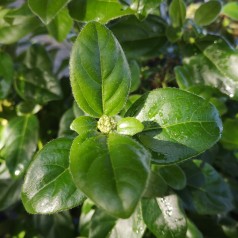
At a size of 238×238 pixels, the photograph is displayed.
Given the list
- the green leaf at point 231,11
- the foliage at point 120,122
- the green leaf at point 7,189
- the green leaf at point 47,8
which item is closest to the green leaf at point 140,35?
the foliage at point 120,122

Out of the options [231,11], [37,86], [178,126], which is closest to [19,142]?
[37,86]

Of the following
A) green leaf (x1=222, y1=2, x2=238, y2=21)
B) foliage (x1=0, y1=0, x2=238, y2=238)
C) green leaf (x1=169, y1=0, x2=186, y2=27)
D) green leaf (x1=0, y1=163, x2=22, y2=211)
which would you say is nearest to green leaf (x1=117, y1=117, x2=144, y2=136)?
foliage (x1=0, y1=0, x2=238, y2=238)

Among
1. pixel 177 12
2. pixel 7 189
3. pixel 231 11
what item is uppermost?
pixel 177 12

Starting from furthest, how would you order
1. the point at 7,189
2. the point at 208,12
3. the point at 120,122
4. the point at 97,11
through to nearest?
the point at 7,189 → the point at 208,12 → the point at 97,11 → the point at 120,122

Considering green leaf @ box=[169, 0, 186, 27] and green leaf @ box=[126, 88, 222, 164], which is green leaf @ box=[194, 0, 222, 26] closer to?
green leaf @ box=[169, 0, 186, 27]

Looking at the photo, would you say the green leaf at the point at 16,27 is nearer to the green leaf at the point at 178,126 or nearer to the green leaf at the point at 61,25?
the green leaf at the point at 61,25

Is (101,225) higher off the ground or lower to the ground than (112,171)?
lower

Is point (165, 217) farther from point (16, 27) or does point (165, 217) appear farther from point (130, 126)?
point (16, 27)

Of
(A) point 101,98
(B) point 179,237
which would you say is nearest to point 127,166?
(A) point 101,98
